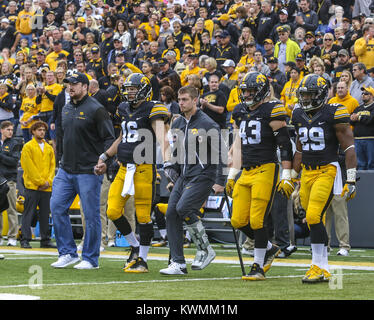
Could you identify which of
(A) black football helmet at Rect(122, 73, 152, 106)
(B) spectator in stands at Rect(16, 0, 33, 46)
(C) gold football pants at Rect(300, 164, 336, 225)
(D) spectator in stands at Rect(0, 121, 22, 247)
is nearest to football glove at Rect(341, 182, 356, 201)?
(C) gold football pants at Rect(300, 164, 336, 225)

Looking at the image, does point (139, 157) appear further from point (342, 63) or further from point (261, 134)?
point (342, 63)

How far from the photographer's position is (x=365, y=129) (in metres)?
13.5

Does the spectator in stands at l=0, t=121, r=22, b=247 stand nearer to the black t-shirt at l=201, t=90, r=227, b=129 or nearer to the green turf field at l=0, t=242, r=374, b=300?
the green turf field at l=0, t=242, r=374, b=300

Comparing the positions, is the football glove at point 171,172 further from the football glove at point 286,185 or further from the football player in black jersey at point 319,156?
the football player in black jersey at point 319,156

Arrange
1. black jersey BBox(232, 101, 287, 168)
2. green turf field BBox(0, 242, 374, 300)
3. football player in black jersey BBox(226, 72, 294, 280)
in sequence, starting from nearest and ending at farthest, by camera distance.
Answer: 1. green turf field BBox(0, 242, 374, 300)
2. football player in black jersey BBox(226, 72, 294, 280)
3. black jersey BBox(232, 101, 287, 168)

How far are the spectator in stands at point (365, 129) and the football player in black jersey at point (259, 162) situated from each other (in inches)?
213

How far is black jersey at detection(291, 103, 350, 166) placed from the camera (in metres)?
7.82

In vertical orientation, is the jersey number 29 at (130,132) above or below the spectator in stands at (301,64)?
below

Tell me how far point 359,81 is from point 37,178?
587 cm

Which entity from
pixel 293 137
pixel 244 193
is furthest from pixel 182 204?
pixel 293 137

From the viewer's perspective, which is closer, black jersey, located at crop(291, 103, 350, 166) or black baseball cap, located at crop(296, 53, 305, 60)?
black jersey, located at crop(291, 103, 350, 166)

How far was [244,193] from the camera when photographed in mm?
8180

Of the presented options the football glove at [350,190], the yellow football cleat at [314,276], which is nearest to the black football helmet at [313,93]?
the football glove at [350,190]

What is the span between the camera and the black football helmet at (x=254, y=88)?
8.20 metres
